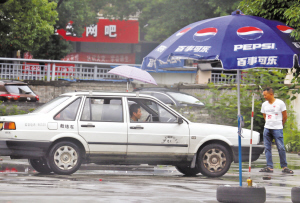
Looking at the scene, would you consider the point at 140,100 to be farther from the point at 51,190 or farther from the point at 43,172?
the point at 51,190

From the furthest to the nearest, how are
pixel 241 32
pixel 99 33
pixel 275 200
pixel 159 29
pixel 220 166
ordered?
pixel 99 33 < pixel 159 29 < pixel 220 166 < pixel 275 200 < pixel 241 32

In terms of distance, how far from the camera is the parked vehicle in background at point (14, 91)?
25.4 metres

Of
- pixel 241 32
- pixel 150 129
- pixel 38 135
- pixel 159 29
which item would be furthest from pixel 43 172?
pixel 159 29

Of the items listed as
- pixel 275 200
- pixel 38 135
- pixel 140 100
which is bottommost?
pixel 275 200

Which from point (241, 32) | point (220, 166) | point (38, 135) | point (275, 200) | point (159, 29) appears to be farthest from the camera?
point (159, 29)

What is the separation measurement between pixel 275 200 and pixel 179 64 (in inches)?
93.5

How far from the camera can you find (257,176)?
1171 centimetres

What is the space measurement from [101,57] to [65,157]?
130 feet

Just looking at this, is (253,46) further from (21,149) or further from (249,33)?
(21,149)

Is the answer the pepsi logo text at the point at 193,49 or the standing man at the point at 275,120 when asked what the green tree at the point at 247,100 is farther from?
the pepsi logo text at the point at 193,49

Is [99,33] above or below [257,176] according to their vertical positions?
above

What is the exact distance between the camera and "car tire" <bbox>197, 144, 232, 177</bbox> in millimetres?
11320

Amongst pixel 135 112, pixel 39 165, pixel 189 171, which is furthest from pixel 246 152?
pixel 39 165

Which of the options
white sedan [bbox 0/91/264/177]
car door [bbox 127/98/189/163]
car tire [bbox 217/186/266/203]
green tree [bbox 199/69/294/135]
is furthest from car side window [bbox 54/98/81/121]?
green tree [bbox 199/69/294/135]
